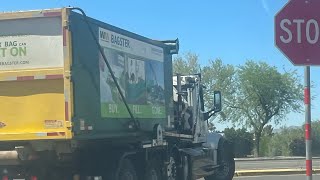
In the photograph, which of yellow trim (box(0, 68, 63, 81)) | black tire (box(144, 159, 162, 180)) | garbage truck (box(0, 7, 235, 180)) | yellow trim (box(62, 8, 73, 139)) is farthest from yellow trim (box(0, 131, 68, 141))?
black tire (box(144, 159, 162, 180))

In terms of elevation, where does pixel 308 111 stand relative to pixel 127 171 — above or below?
above

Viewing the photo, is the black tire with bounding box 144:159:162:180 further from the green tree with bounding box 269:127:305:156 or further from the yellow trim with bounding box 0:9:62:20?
the green tree with bounding box 269:127:305:156

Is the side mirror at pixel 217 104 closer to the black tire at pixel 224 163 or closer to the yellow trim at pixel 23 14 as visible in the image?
the black tire at pixel 224 163

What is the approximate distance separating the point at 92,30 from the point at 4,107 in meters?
1.90

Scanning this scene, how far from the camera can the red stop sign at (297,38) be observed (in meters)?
6.26

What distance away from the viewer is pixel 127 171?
1112cm

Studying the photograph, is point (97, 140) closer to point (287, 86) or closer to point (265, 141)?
point (265, 141)

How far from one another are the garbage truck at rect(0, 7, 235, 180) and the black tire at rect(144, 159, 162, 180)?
0.8 inches

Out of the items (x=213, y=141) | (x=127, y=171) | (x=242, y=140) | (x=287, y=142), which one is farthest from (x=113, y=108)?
(x=287, y=142)

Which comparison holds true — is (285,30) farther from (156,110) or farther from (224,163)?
(224,163)

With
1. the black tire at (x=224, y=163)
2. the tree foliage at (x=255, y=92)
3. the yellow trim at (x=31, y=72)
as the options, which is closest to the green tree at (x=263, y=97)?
the tree foliage at (x=255, y=92)

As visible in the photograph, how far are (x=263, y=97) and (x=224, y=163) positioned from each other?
39500 mm

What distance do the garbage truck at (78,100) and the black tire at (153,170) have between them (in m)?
0.02

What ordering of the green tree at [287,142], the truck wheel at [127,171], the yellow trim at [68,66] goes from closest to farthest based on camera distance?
the yellow trim at [68,66] → the truck wheel at [127,171] → the green tree at [287,142]
